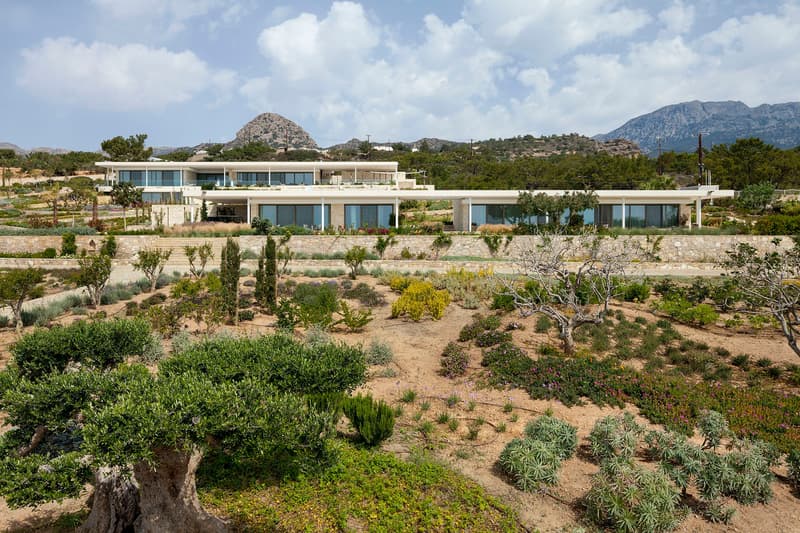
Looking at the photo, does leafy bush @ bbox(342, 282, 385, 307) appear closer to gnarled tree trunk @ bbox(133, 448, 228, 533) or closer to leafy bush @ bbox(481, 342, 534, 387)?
leafy bush @ bbox(481, 342, 534, 387)

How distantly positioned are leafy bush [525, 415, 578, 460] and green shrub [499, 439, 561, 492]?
0.22 metres

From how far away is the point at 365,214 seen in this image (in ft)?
120

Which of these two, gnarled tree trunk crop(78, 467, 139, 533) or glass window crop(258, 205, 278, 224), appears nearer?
gnarled tree trunk crop(78, 467, 139, 533)

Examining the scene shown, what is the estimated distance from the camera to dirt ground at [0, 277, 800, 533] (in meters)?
6.30

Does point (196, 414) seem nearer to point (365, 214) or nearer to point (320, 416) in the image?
point (320, 416)

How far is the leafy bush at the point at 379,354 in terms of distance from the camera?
1179 centimetres

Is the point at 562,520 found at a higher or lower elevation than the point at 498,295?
lower

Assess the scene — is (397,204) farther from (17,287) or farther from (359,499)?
(359,499)

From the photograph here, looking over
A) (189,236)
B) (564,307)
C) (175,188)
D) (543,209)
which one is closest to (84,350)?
(564,307)

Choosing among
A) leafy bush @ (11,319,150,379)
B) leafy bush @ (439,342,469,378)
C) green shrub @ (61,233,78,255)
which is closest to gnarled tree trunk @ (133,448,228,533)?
leafy bush @ (11,319,150,379)

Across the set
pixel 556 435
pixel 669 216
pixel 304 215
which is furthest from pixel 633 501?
pixel 669 216

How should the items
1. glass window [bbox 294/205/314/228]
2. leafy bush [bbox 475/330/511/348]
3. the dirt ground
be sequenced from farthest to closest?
glass window [bbox 294/205/314/228] < leafy bush [bbox 475/330/511/348] < the dirt ground

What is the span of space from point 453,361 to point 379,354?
167cm

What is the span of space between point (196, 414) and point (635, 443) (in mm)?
5988
